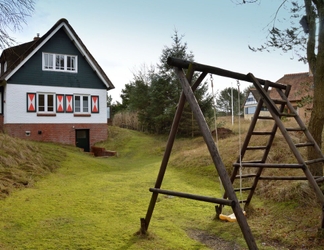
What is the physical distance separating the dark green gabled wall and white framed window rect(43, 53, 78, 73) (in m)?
0.24

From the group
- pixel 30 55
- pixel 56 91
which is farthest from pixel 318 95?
pixel 30 55

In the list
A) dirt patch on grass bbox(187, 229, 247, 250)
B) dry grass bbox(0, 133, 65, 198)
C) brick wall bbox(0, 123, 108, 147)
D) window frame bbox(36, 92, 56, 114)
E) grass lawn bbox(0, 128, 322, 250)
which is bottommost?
dirt patch on grass bbox(187, 229, 247, 250)

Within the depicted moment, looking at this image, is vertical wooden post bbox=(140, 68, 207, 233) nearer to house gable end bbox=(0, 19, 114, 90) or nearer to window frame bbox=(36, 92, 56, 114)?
house gable end bbox=(0, 19, 114, 90)

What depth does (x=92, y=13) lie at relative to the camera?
780cm

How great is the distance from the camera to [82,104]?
2106 centimetres

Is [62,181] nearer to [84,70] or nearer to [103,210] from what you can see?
[103,210]

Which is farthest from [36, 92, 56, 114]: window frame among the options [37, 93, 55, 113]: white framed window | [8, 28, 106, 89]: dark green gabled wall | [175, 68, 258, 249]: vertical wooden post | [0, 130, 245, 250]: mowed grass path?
[175, 68, 258, 249]: vertical wooden post

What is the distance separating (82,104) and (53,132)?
2660 millimetres

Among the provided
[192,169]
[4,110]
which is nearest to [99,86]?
[4,110]

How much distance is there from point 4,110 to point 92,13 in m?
14.2

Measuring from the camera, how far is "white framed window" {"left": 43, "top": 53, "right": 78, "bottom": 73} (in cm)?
1994

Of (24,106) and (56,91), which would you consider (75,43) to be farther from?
(24,106)

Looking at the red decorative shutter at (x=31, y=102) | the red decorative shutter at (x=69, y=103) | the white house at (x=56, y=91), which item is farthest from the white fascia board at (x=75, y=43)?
A: the red decorative shutter at (x=69, y=103)

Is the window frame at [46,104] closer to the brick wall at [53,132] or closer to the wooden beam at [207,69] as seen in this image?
the brick wall at [53,132]
